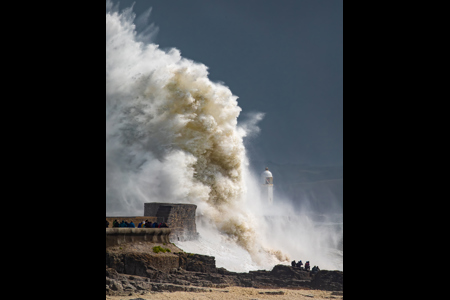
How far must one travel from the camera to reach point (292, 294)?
14227mm

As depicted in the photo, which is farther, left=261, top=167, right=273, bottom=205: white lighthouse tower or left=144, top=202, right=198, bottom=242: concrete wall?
left=261, top=167, right=273, bottom=205: white lighthouse tower

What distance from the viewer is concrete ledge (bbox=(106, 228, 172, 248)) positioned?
12586 mm

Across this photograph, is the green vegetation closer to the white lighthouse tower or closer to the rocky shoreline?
the rocky shoreline

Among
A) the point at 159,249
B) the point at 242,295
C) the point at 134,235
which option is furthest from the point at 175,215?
the point at 242,295

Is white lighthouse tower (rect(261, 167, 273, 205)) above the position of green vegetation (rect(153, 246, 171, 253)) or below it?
above

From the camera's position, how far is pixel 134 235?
523 inches

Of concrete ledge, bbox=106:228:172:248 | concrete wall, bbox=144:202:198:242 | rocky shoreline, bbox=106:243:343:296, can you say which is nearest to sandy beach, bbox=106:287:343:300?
rocky shoreline, bbox=106:243:343:296

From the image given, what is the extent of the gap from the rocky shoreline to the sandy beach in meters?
0.24
